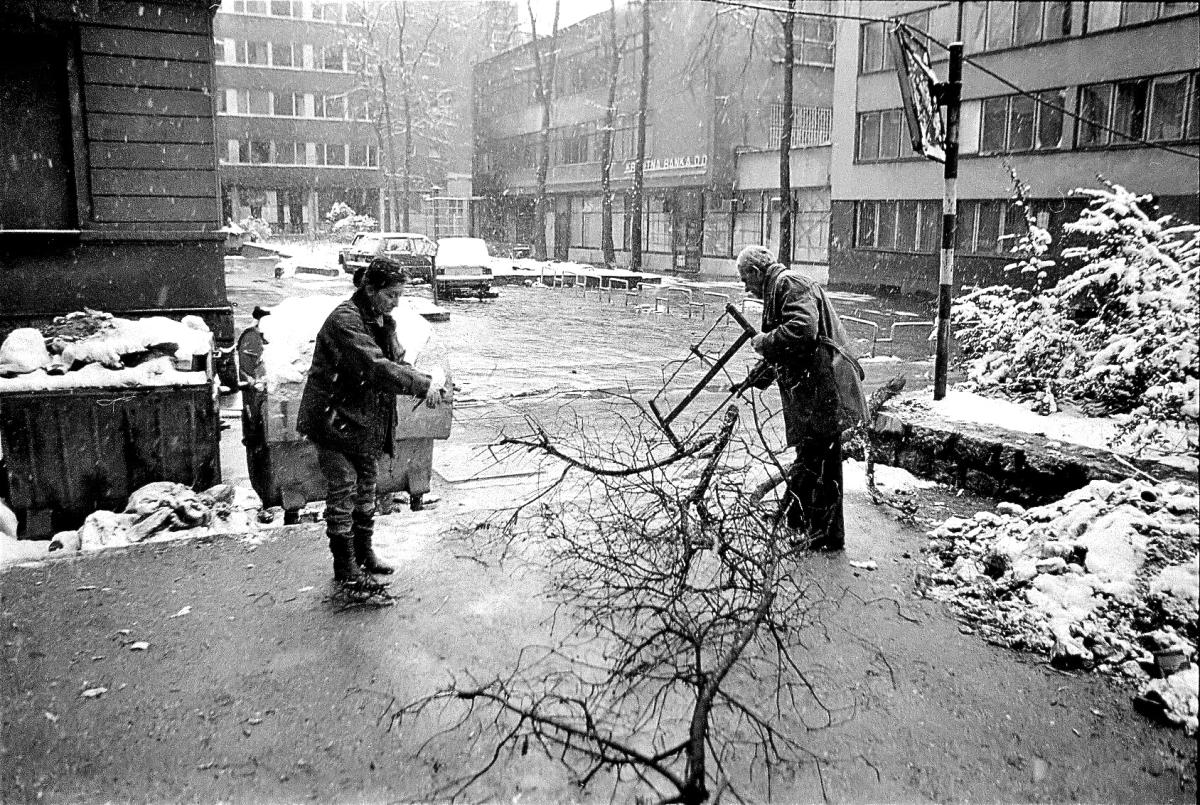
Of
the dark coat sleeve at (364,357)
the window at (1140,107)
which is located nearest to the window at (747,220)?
the window at (1140,107)

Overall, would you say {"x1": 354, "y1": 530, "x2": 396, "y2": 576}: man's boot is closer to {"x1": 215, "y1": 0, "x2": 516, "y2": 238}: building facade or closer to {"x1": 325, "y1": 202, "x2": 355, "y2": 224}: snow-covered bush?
{"x1": 215, "y1": 0, "x2": 516, "y2": 238}: building facade

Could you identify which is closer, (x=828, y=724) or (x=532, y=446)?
(x=828, y=724)

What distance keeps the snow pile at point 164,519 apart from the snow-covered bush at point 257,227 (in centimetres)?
4789

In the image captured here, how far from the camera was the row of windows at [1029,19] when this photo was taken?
72.9 ft

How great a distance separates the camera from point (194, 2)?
1040cm

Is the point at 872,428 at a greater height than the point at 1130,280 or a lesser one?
lesser

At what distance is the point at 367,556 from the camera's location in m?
5.11

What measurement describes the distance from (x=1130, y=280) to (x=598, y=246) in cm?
4009

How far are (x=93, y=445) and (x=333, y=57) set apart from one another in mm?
57553

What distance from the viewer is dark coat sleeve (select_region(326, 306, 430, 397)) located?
15.3ft

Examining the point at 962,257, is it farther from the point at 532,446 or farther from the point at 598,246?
the point at 532,446

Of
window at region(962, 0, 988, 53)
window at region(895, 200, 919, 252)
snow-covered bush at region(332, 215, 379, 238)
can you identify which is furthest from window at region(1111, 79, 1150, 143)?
snow-covered bush at region(332, 215, 379, 238)

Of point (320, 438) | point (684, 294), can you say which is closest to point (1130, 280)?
point (320, 438)

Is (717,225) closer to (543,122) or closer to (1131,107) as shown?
(543,122)
